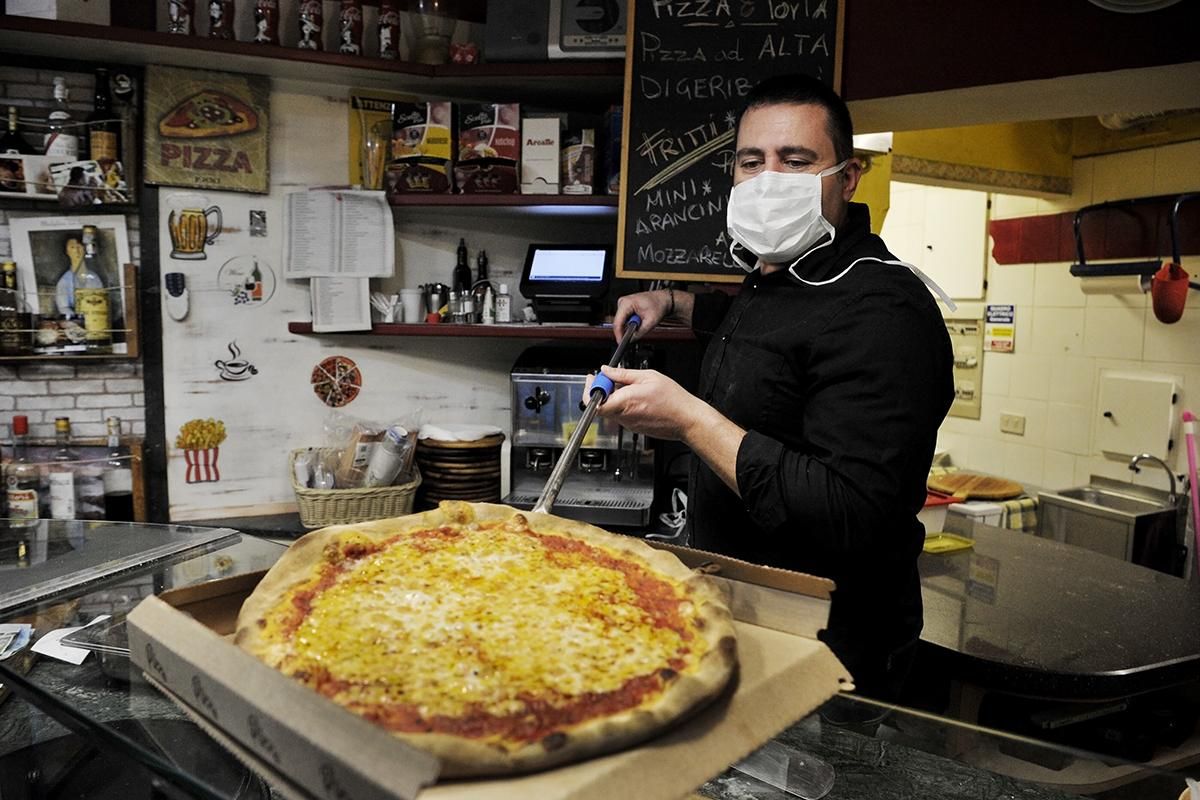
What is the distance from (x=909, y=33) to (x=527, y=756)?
8.10 feet

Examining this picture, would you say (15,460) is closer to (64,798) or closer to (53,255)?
(53,255)

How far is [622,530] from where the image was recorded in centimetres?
304

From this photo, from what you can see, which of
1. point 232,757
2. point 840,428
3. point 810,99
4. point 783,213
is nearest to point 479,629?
point 232,757

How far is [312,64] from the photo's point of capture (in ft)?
9.86

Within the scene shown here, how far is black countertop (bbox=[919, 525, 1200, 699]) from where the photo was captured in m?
2.06

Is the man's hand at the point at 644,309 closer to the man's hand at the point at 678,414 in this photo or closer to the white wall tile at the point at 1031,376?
the man's hand at the point at 678,414

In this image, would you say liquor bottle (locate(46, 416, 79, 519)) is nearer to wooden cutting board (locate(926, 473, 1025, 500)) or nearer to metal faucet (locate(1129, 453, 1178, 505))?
wooden cutting board (locate(926, 473, 1025, 500))

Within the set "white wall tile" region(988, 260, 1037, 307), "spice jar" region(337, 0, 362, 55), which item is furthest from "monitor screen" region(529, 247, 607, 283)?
"white wall tile" region(988, 260, 1037, 307)

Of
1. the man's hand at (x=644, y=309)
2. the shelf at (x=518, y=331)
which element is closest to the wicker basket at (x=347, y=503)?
the shelf at (x=518, y=331)

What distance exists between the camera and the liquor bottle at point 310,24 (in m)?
3.06

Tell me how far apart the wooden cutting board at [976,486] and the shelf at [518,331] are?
1.87m

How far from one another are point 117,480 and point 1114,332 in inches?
177

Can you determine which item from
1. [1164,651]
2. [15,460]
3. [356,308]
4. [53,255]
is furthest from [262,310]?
[1164,651]

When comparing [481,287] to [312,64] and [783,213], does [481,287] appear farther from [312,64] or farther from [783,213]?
[783,213]
